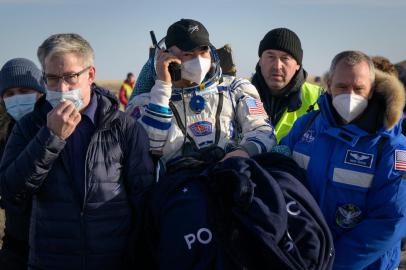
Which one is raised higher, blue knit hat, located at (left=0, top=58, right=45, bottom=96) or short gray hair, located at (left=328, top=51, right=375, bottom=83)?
short gray hair, located at (left=328, top=51, right=375, bottom=83)

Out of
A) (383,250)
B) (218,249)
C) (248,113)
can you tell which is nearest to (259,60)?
(248,113)

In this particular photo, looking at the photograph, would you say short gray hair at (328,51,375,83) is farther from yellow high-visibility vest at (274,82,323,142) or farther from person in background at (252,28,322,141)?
person in background at (252,28,322,141)

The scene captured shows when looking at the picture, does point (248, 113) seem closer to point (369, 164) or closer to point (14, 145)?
point (369, 164)

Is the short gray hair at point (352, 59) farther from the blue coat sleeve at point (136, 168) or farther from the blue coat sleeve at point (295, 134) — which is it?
the blue coat sleeve at point (136, 168)

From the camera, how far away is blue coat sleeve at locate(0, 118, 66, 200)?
6.91 ft

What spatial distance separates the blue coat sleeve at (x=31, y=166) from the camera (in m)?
2.11

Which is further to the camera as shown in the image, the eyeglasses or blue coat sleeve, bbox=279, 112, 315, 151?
blue coat sleeve, bbox=279, 112, 315, 151

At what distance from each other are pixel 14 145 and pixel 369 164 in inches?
78.7

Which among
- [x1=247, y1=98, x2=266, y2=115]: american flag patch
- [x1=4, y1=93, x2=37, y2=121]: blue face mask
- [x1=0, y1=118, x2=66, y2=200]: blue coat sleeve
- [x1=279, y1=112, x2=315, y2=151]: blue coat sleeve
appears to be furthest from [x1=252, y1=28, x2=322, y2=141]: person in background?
[x1=0, y1=118, x2=66, y2=200]: blue coat sleeve

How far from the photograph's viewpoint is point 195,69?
2.79 m

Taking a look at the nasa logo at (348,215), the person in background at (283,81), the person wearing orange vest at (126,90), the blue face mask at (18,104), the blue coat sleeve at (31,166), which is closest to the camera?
the blue coat sleeve at (31,166)

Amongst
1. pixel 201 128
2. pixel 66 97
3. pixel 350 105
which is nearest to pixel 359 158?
pixel 350 105

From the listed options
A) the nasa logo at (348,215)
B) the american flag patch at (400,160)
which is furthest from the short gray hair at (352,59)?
the nasa logo at (348,215)

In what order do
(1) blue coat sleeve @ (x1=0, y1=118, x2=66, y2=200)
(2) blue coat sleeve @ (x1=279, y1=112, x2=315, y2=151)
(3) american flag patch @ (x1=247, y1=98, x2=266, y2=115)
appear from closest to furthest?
(1) blue coat sleeve @ (x1=0, y1=118, x2=66, y2=200)
(2) blue coat sleeve @ (x1=279, y1=112, x2=315, y2=151)
(3) american flag patch @ (x1=247, y1=98, x2=266, y2=115)
